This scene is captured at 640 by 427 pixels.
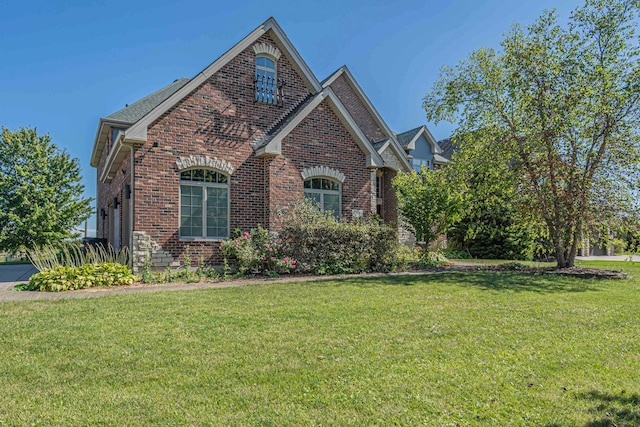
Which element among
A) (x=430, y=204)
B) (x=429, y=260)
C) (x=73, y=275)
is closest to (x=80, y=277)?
(x=73, y=275)

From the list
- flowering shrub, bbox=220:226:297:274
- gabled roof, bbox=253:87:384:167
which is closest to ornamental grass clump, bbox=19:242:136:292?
flowering shrub, bbox=220:226:297:274

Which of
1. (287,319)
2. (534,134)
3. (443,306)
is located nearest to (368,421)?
(287,319)

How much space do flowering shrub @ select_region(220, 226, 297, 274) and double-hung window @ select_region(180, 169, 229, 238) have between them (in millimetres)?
874

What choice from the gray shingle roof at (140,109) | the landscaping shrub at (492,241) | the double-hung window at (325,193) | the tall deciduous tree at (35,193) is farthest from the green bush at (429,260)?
the tall deciduous tree at (35,193)

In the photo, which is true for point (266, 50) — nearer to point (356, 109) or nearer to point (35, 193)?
point (356, 109)

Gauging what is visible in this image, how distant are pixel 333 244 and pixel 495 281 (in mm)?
4211

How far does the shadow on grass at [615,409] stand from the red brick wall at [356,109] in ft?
61.7

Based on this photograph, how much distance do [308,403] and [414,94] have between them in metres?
13.6

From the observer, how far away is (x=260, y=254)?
10820 mm

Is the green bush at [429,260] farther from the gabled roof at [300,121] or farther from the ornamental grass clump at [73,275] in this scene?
the ornamental grass clump at [73,275]

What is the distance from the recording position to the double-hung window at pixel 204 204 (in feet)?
38.4

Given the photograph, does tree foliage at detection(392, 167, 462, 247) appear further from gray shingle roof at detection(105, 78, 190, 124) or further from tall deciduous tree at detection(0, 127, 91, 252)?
tall deciduous tree at detection(0, 127, 91, 252)

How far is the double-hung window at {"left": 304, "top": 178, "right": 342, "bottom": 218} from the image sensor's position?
523 inches

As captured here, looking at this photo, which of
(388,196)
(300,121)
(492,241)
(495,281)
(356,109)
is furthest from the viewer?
(356,109)
